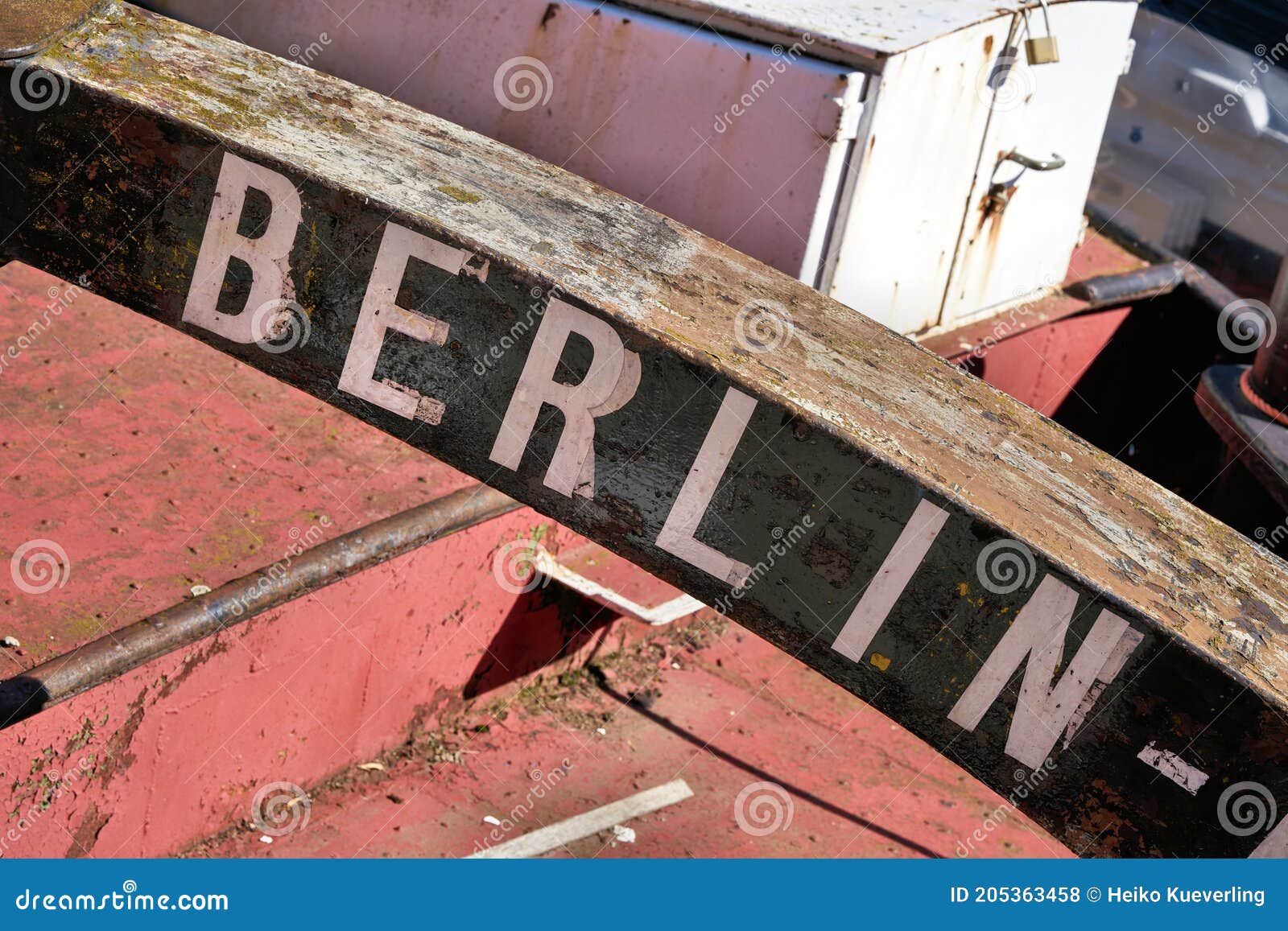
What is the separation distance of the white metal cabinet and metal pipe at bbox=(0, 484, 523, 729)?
1356 mm

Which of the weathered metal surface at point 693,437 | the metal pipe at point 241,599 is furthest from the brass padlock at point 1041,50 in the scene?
the weathered metal surface at point 693,437

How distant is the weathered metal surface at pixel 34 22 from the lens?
57.2 inches

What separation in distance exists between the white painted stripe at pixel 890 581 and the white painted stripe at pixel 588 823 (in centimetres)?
208

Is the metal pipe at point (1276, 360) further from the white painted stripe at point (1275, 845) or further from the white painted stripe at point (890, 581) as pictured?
the white painted stripe at point (890, 581)

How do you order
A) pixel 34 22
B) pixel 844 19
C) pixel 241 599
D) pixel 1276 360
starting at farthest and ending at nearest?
pixel 1276 360
pixel 844 19
pixel 241 599
pixel 34 22

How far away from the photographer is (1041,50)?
14.0 ft

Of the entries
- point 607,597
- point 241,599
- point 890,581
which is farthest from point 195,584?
point 890,581

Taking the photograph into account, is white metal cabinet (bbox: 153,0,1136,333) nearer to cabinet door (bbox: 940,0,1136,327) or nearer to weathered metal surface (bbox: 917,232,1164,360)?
cabinet door (bbox: 940,0,1136,327)

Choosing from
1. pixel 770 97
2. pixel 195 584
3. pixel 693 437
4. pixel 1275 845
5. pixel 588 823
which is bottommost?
pixel 588 823

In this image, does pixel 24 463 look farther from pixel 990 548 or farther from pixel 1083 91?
pixel 1083 91

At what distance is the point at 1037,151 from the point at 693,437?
12.7 feet

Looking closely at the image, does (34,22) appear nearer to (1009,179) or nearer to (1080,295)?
(1009,179)

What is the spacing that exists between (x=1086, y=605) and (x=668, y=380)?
0.53 meters

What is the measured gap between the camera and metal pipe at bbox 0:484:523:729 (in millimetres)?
2418
